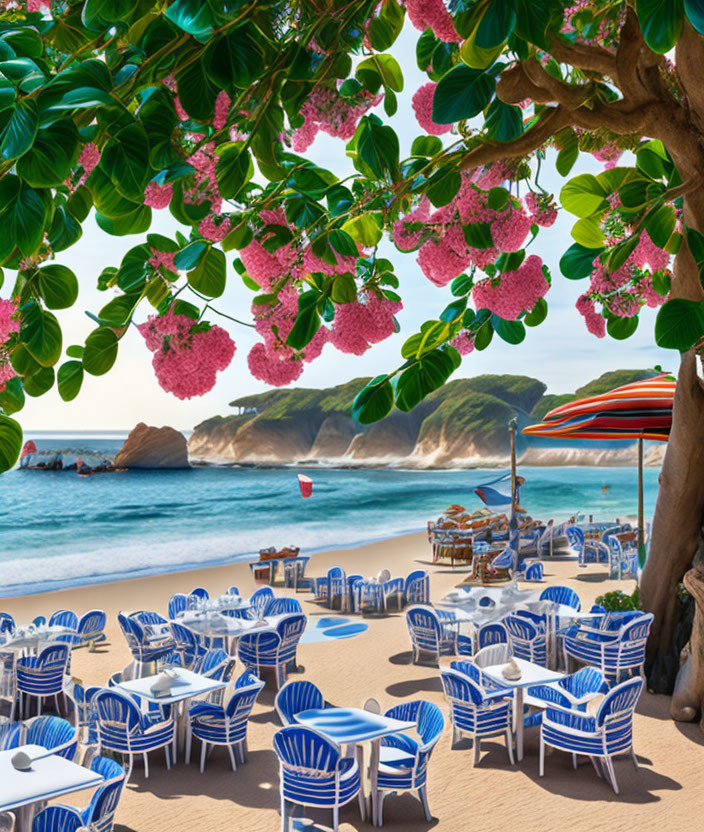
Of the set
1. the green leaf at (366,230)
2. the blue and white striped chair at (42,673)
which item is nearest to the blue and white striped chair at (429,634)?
the blue and white striped chair at (42,673)

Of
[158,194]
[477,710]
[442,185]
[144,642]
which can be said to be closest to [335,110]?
[442,185]

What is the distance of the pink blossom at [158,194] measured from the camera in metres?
1.25

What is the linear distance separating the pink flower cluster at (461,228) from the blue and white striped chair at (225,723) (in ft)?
14.5

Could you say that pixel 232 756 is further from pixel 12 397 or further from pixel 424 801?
pixel 12 397

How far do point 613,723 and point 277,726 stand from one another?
2.72 metres

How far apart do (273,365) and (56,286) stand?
46 centimetres

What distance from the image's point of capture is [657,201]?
1.97 meters

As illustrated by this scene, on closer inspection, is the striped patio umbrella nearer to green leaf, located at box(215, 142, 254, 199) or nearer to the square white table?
A: the square white table

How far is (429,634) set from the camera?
748 cm

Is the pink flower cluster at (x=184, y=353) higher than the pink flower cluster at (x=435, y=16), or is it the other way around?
the pink flower cluster at (x=435, y=16)

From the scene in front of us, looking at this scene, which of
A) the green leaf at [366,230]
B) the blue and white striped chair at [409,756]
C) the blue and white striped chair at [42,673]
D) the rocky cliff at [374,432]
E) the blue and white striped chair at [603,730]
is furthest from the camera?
the rocky cliff at [374,432]

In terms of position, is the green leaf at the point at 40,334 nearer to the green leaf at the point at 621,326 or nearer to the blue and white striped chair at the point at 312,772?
the green leaf at the point at 621,326

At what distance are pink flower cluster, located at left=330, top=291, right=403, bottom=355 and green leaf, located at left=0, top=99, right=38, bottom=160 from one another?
0.89m

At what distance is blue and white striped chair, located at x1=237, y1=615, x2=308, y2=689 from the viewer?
7.10 m
